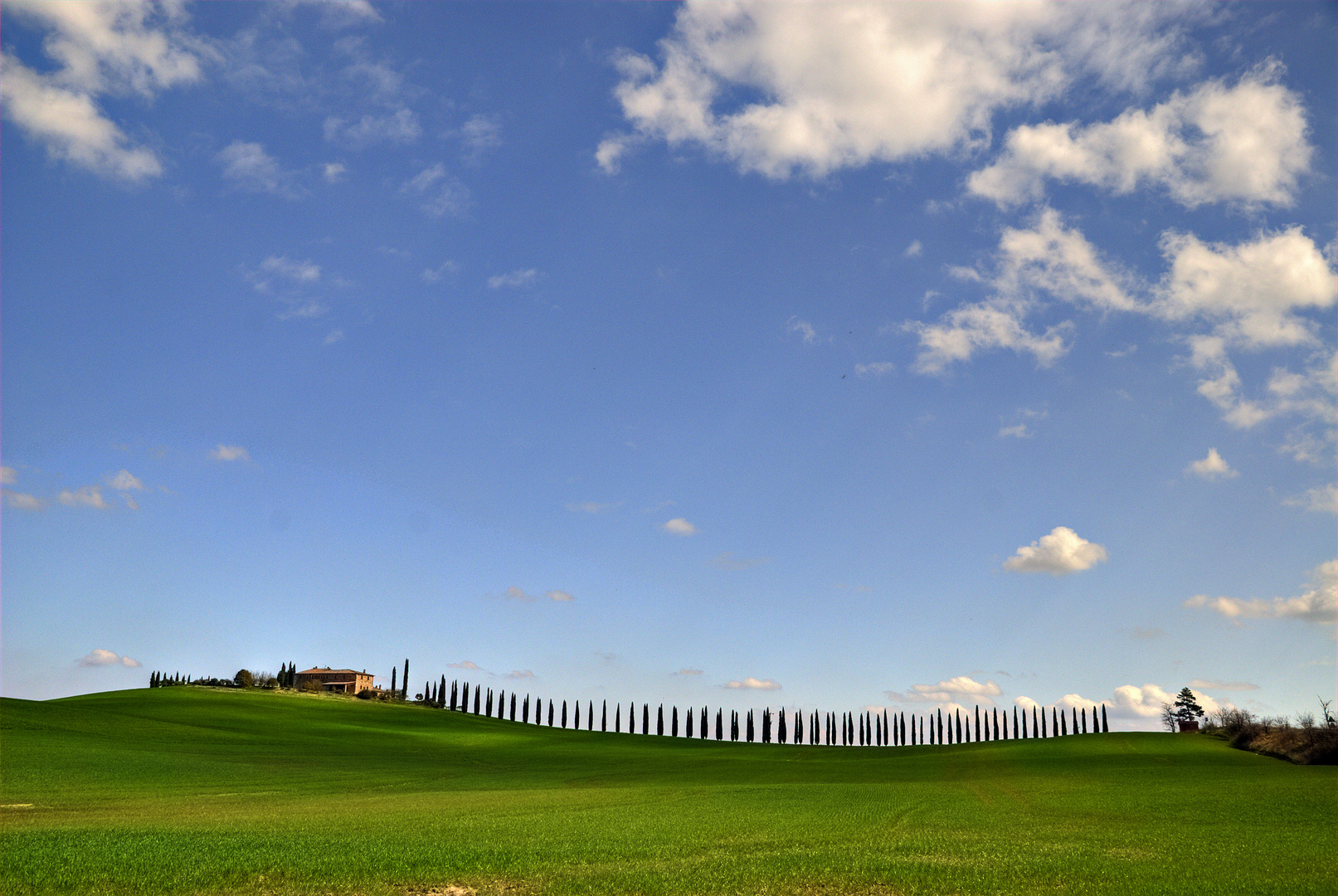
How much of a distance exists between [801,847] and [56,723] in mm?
66094

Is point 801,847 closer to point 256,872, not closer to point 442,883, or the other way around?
point 442,883

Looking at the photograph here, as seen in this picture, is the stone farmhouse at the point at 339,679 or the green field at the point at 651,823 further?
the stone farmhouse at the point at 339,679

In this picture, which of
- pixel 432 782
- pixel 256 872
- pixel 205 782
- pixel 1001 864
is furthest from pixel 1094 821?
pixel 205 782

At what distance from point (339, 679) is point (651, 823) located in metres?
155

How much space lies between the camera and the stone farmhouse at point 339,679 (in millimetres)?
158250

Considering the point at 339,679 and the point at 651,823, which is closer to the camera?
the point at 651,823

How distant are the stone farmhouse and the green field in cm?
10337

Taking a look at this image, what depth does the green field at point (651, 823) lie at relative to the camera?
623 inches

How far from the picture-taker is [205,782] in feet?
125

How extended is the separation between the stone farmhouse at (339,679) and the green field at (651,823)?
4070 inches

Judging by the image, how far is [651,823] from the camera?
2448cm

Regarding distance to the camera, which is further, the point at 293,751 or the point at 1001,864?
the point at 293,751

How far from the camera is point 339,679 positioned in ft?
531

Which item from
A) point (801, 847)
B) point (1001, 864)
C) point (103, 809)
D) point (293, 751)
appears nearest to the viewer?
point (1001, 864)
